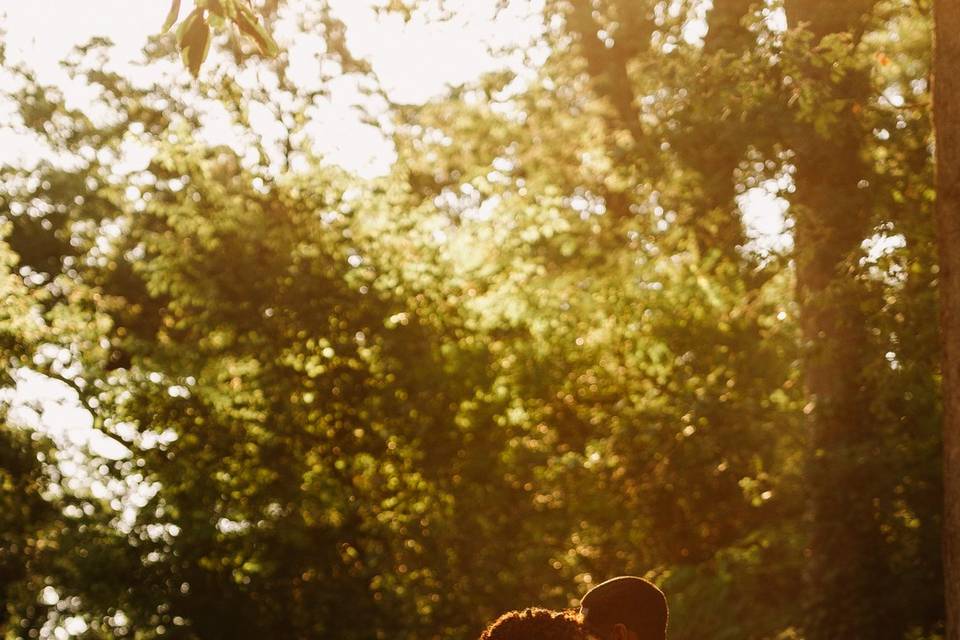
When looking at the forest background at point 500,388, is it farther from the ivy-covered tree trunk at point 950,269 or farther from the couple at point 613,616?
the couple at point 613,616

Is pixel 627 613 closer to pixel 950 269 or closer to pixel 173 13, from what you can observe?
pixel 173 13

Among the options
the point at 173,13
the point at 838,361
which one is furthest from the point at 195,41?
the point at 838,361

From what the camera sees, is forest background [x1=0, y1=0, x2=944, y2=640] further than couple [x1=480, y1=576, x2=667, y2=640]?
Yes

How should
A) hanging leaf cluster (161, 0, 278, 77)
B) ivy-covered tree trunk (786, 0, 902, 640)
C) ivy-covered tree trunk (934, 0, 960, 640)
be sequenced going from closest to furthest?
hanging leaf cluster (161, 0, 278, 77)
ivy-covered tree trunk (934, 0, 960, 640)
ivy-covered tree trunk (786, 0, 902, 640)

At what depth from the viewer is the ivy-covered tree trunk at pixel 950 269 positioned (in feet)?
29.2

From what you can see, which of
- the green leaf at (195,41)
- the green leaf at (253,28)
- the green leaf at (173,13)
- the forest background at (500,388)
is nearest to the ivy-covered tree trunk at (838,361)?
the forest background at (500,388)

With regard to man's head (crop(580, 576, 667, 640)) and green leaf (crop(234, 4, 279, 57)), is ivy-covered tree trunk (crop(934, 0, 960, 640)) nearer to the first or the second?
man's head (crop(580, 576, 667, 640))

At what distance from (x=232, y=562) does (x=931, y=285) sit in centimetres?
889

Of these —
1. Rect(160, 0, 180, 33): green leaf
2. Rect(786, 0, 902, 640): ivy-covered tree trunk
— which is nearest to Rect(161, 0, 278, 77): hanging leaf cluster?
Rect(160, 0, 180, 33): green leaf

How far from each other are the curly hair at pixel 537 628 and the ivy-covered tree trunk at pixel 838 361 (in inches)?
362

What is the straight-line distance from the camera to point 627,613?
5145 mm

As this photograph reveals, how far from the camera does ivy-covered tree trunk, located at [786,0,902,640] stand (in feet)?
46.3

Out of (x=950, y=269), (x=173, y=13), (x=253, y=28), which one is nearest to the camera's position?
(x=173, y=13)

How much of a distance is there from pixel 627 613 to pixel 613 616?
6 cm
